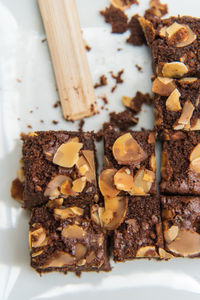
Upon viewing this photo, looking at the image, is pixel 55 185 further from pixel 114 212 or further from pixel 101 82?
pixel 101 82

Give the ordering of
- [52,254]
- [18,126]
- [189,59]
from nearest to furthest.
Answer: [52,254]
[189,59]
[18,126]

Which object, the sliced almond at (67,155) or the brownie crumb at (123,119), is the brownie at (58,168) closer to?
the sliced almond at (67,155)

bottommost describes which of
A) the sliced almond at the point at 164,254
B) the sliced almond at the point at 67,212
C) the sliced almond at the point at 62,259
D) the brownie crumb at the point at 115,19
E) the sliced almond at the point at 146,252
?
the sliced almond at the point at 164,254

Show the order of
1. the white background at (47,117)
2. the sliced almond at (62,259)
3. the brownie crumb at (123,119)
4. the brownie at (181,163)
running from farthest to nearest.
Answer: the brownie crumb at (123,119) < the white background at (47,117) < the brownie at (181,163) < the sliced almond at (62,259)

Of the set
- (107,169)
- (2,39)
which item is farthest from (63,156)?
(2,39)

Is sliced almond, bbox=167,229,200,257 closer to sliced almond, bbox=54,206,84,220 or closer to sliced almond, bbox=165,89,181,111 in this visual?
sliced almond, bbox=54,206,84,220

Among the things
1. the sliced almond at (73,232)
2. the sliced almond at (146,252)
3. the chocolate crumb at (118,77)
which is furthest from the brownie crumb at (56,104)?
the sliced almond at (146,252)

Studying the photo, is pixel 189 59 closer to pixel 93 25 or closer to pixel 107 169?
pixel 93 25
